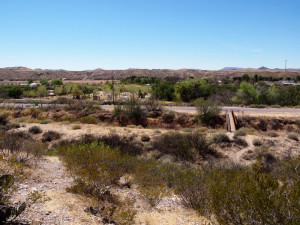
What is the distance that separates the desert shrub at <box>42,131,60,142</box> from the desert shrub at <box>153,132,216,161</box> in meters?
10.3

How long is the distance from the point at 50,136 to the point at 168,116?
54.5ft

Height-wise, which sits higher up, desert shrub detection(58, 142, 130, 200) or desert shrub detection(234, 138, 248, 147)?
desert shrub detection(58, 142, 130, 200)

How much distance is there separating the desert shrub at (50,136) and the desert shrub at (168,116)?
50.5 feet

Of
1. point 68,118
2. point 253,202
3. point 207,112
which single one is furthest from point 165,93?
point 253,202

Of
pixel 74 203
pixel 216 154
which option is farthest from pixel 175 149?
pixel 74 203

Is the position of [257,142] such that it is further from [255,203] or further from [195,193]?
[255,203]

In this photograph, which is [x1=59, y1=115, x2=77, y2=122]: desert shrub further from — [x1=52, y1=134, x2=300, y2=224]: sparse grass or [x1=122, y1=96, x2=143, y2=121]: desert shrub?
[x1=52, y1=134, x2=300, y2=224]: sparse grass

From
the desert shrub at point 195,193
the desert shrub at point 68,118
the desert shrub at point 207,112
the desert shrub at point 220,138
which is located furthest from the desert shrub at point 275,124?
the desert shrub at point 68,118

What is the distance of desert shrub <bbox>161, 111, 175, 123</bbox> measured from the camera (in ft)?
114

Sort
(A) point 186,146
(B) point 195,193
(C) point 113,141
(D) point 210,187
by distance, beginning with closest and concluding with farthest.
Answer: (D) point 210,187, (B) point 195,193, (A) point 186,146, (C) point 113,141

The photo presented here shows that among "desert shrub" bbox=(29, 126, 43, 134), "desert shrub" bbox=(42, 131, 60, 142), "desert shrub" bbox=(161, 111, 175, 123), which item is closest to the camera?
"desert shrub" bbox=(42, 131, 60, 142)

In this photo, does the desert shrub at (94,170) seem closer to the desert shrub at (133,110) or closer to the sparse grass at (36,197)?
the sparse grass at (36,197)

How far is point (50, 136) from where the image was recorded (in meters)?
24.6

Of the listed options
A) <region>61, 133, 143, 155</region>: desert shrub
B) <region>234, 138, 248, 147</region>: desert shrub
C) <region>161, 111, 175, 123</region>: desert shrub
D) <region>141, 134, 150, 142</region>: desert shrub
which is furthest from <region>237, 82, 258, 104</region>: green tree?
<region>61, 133, 143, 155</region>: desert shrub
